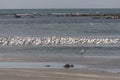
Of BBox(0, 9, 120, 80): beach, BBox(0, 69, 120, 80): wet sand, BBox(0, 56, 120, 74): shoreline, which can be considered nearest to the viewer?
BBox(0, 69, 120, 80): wet sand

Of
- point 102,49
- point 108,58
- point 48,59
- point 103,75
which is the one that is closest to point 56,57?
point 48,59

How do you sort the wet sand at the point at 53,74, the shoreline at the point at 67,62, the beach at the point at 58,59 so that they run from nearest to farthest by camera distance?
1. the wet sand at the point at 53,74
2. the beach at the point at 58,59
3. the shoreline at the point at 67,62

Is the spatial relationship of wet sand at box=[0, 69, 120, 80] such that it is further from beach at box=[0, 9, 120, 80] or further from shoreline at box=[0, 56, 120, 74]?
shoreline at box=[0, 56, 120, 74]

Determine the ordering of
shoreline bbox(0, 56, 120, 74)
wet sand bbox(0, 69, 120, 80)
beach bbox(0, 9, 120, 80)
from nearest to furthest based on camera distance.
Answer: wet sand bbox(0, 69, 120, 80), beach bbox(0, 9, 120, 80), shoreline bbox(0, 56, 120, 74)

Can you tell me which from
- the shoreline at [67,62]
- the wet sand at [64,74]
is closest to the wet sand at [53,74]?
the wet sand at [64,74]

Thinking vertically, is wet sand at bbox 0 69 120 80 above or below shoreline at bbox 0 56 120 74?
below

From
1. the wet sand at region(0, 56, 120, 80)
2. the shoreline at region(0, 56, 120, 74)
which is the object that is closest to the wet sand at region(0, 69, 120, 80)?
the wet sand at region(0, 56, 120, 80)

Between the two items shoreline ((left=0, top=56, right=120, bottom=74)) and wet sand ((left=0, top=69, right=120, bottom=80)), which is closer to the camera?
wet sand ((left=0, top=69, right=120, bottom=80))

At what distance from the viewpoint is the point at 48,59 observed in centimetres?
2283

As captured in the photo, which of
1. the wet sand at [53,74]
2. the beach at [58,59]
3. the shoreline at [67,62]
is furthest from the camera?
the shoreline at [67,62]

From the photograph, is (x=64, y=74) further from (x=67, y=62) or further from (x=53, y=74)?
(x=67, y=62)

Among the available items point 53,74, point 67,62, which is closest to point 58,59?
point 67,62

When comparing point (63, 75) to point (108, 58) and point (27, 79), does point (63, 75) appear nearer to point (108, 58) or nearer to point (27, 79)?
point (27, 79)

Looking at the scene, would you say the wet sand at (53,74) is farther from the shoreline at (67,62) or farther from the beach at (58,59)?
the shoreline at (67,62)
